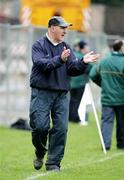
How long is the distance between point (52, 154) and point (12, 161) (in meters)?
1.78

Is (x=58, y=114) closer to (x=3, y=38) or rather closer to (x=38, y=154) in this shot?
(x=38, y=154)

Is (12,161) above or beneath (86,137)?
above

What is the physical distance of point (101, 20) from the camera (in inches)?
2160

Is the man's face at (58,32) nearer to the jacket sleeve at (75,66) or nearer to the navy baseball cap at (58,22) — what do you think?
the navy baseball cap at (58,22)

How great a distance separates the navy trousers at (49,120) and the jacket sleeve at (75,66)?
337mm

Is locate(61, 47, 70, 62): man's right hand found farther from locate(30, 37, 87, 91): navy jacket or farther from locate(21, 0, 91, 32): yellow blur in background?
locate(21, 0, 91, 32): yellow blur in background

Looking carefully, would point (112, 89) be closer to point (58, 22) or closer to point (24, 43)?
point (58, 22)

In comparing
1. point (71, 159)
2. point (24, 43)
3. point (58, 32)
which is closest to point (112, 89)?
point (71, 159)

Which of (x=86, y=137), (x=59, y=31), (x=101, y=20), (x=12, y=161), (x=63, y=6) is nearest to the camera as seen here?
(x=59, y=31)

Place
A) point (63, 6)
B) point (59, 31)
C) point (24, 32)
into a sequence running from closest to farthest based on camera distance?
1. point (59, 31)
2. point (24, 32)
3. point (63, 6)

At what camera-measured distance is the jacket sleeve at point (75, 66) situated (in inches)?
506

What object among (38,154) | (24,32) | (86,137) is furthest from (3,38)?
(38,154)

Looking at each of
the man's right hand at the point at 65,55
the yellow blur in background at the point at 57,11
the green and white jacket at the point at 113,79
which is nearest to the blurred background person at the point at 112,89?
the green and white jacket at the point at 113,79

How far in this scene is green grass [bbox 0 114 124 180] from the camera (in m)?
12.8
